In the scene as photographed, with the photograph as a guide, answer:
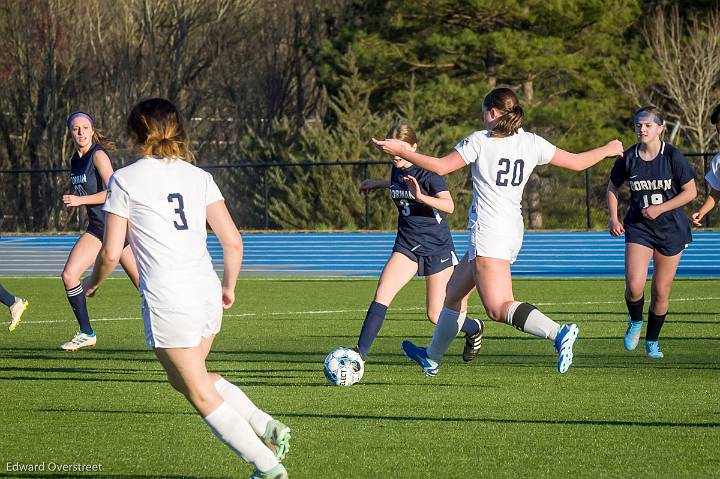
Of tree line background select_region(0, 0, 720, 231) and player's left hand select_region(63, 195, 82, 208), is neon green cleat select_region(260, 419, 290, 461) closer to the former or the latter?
player's left hand select_region(63, 195, 82, 208)

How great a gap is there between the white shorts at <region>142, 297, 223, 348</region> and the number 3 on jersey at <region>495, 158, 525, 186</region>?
3.14m

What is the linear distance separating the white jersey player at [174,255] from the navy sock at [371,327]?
3.92 metres

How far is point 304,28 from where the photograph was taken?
49875 mm

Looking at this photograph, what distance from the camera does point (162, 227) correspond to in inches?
212

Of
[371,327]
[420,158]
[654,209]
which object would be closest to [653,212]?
[654,209]

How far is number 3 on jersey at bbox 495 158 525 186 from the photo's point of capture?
8.05m

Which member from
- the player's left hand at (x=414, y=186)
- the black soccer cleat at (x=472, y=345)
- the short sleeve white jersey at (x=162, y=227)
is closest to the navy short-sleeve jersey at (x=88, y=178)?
the black soccer cleat at (x=472, y=345)

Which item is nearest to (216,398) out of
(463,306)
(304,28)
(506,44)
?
(463,306)

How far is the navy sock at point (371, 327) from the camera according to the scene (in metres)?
9.47

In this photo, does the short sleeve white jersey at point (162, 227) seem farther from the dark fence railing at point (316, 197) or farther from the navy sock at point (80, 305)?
the dark fence railing at point (316, 197)

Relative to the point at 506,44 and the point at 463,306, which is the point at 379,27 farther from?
the point at 463,306

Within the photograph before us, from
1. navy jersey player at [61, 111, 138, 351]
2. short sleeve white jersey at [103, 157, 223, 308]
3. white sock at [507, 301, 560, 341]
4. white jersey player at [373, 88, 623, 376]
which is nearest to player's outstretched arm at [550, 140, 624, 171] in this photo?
white jersey player at [373, 88, 623, 376]

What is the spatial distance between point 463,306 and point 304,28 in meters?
41.3

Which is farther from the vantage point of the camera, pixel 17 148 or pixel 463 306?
pixel 17 148
